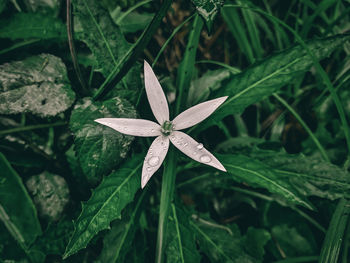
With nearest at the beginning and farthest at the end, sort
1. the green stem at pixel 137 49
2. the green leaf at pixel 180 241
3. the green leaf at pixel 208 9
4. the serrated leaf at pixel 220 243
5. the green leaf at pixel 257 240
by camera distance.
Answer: the green leaf at pixel 208 9 < the green stem at pixel 137 49 < the green leaf at pixel 180 241 < the serrated leaf at pixel 220 243 < the green leaf at pixel 257 240

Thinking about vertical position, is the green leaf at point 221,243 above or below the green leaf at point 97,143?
below

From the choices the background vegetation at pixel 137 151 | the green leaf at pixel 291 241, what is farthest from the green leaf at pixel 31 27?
the green leaf at pixel 291 241

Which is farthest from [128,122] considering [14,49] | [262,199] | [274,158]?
[262,199]

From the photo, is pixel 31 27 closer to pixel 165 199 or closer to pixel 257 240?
pixel 165 199

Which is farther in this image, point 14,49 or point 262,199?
point 262,199

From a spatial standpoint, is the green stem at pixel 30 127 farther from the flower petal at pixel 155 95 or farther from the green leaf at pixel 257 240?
the green leaf at pixel 257 240

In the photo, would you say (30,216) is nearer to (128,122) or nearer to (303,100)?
(128,122)

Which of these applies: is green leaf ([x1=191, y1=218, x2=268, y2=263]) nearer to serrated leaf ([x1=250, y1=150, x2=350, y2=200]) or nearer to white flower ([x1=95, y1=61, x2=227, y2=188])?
serrated leaf ([x1=250, y1=150, x2=350, y2=200])
